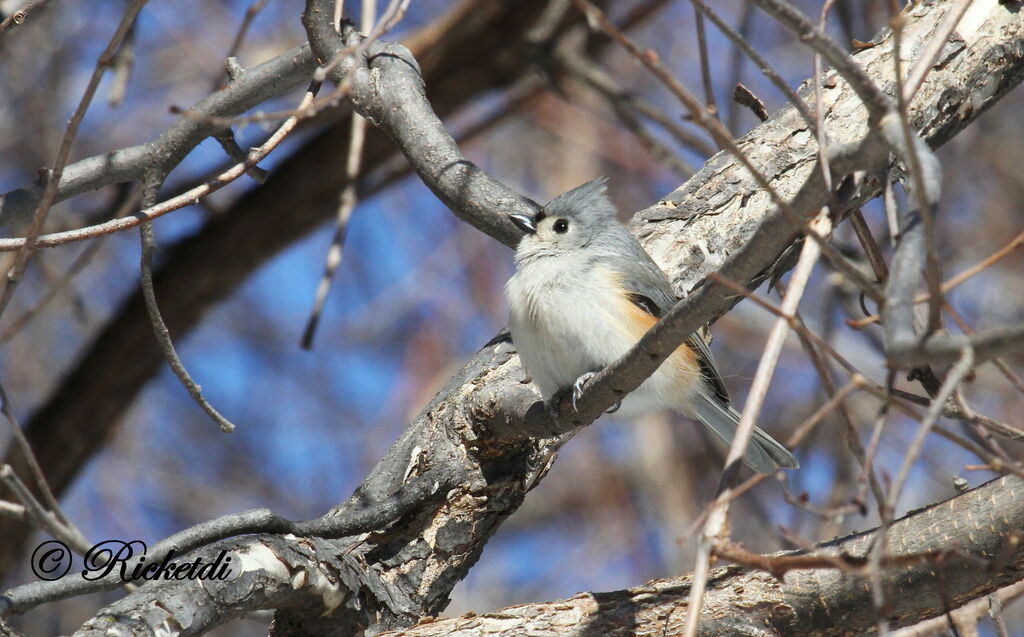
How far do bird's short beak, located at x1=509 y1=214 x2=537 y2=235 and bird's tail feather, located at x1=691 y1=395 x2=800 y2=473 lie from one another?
2.24ft

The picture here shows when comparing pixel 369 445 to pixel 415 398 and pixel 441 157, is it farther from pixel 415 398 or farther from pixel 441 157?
pixel 441 157

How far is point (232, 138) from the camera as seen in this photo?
96.9 inches

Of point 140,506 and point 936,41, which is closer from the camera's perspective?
point 936,41

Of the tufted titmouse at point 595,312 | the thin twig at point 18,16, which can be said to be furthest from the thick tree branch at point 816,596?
the thin twig at point 18,16

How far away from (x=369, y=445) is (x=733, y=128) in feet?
10.1

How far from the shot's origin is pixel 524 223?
2738mm

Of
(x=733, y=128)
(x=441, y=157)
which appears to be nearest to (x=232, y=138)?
(x=441, y=157)

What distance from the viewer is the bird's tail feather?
2.61 meters

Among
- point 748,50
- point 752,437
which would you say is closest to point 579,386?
point 752,437

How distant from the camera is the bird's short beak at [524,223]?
2721 millimetres

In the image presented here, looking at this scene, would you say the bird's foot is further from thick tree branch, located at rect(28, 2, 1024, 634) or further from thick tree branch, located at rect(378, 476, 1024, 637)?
thick tree branch, located at rect(378, 476, 1024, 637)

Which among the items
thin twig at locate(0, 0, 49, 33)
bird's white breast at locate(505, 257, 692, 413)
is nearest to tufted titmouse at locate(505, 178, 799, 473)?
bird's white breast at locate(505, 257, 692, 413)

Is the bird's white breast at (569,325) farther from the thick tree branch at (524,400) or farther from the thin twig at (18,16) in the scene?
the thin twig at (18,16)

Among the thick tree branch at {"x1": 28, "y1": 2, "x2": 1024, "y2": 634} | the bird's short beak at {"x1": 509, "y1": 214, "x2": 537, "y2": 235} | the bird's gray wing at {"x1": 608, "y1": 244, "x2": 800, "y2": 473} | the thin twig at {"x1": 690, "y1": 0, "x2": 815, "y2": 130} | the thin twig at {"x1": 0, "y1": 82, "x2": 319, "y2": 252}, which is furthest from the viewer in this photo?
the bird's short beak at {"x1": 509, "y1": 214, "x2": 537, "y2": 235}
